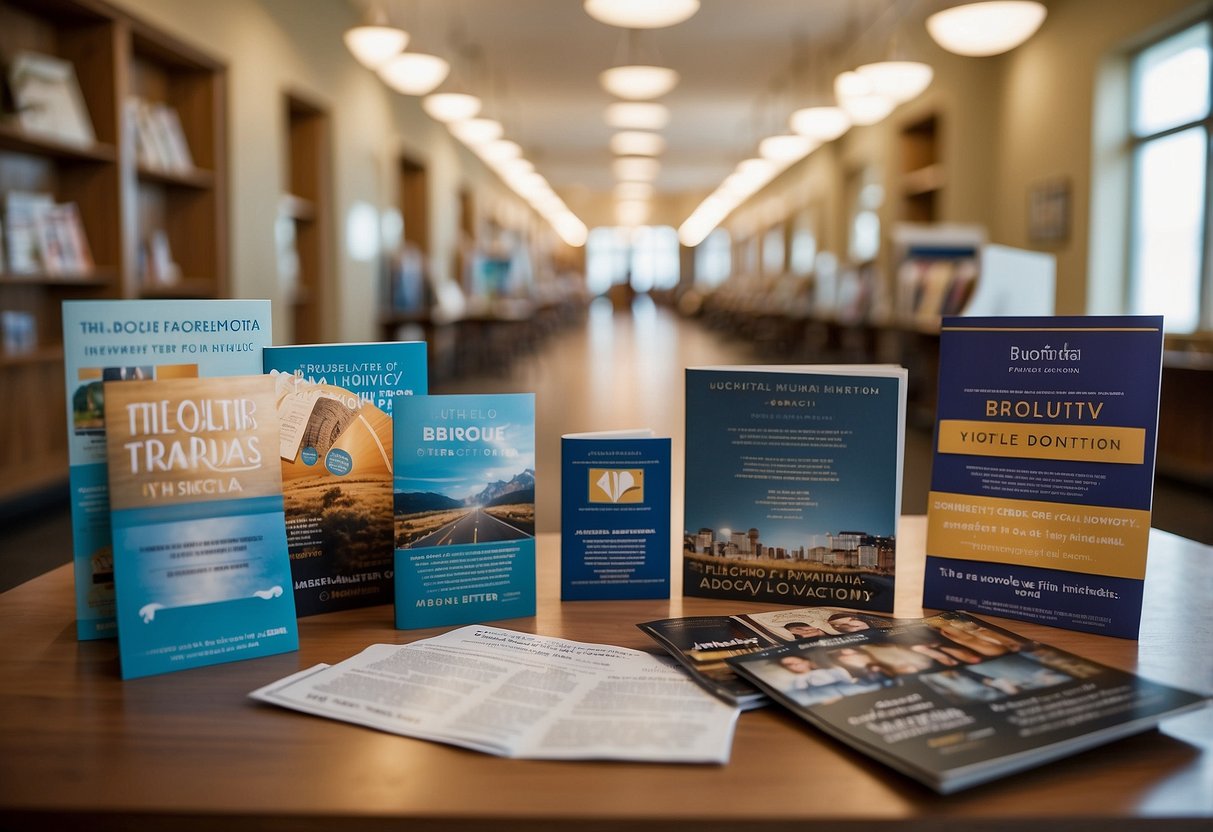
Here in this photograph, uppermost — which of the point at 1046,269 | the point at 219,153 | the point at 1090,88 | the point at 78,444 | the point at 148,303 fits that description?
the point at 1090,88

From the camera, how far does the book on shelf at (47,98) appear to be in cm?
468

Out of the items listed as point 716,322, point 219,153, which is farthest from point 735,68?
point 716,322

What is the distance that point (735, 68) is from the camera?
40.3 ft

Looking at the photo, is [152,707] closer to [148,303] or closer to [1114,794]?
[148,303]

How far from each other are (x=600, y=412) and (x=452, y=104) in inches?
126

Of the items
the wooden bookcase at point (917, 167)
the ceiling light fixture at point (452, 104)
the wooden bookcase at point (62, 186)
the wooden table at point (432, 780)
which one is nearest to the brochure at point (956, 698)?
the wooden table at point (432, 780)

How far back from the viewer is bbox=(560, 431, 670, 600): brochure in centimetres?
117

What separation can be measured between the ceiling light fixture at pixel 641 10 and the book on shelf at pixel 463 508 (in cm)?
511

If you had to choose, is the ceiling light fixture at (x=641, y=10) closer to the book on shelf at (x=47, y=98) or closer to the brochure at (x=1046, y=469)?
the book on shelf at (x=47, y=98)

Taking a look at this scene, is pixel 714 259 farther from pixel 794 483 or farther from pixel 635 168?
pixel 794 483

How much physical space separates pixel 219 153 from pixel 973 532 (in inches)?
259

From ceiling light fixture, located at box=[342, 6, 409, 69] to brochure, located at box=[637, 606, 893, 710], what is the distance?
6.34m

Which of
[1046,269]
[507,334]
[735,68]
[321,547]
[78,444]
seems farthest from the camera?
[507,334]

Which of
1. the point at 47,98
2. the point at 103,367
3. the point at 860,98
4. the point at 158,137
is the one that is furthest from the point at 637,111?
the point at 103,367
